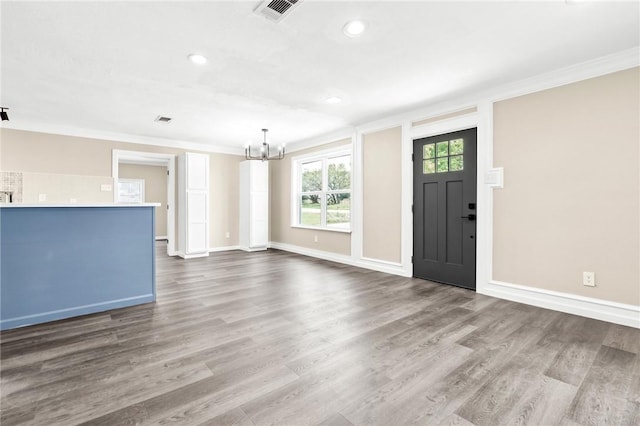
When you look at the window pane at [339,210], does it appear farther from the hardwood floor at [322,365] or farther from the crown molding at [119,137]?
the crown molding at [119,137]

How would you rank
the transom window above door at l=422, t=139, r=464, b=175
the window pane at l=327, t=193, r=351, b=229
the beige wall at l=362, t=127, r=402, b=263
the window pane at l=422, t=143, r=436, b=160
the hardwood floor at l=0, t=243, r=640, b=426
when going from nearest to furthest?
the hardwood floor at l=0, t=243, r=640, b=426 → the transom window above door at l=422, t=139, r=464, b=175 → the window pane at l=422, t=143, r=436, b=160 → the beige wall at l=362, t=127, r=402, b=263 → the window pane at l=327, t=193, r=351, b=229

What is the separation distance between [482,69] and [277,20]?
217 cm

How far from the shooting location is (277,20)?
2.32 metres

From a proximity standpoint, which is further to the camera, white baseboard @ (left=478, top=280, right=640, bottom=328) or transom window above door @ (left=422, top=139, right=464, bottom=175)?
transom window above door @ (left=422, top=139, right=464, bottom=175)

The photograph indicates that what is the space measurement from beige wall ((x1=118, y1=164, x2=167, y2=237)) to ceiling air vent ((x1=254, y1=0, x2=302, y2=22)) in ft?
27.5

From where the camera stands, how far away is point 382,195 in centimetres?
504

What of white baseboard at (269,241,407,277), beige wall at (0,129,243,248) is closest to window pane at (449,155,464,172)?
white baseboard at (269,241,407,277)

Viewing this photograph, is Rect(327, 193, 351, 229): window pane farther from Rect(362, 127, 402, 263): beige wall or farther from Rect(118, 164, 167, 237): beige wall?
Rect(118, 164, 167, 237): beige wall

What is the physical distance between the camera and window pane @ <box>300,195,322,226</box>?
21.8 ft

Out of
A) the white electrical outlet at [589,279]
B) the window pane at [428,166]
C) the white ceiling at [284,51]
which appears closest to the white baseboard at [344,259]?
the window pane at [428,166]

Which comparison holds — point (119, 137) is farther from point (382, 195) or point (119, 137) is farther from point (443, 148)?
point (443, 148)

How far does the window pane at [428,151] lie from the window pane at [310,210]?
107 inches

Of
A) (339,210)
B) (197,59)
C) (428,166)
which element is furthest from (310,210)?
(197,59)

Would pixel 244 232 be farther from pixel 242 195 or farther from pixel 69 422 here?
pixel 69 422
